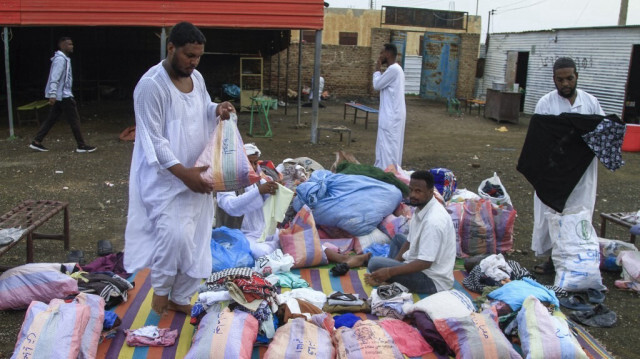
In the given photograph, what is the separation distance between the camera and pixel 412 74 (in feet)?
76.2

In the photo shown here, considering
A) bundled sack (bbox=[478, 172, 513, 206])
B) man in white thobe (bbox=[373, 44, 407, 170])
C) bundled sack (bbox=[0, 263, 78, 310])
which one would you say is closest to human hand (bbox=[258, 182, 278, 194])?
bundled sack (bbox=[0, 263, 78, 310])

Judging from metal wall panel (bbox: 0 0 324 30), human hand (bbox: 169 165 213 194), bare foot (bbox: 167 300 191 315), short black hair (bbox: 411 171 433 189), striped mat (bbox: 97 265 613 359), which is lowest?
striped mat (bbox: 97 265 613 359)

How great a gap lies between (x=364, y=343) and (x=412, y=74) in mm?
Answer: 21025

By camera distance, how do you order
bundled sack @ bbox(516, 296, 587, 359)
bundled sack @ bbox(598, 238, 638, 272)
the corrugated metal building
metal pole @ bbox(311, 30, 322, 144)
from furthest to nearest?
the corrugated metal building < metal pole @ bbox(311, 30, 322, 144) < bundled sack @ bbox(598, 238, 638, 272) < bundled sack @ bbox(516, 296, 587, 359)

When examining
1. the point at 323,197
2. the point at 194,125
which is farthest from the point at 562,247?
the point at 194,125

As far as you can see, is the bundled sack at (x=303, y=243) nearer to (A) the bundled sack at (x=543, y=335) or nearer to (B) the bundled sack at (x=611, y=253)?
(A) the bundled sack at (x=543, y=335)

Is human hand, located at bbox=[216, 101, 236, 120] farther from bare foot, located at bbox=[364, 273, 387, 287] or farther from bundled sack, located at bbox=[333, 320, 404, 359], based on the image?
bare foot, located at bbox=[364, 273, 387, 287]

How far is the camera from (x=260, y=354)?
3.26 m

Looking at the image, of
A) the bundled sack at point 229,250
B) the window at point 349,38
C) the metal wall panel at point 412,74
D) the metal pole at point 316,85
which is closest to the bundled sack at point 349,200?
the bundled sack at point 229,250

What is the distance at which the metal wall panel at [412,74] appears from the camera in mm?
23062

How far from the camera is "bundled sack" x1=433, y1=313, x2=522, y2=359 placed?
310 centimetres

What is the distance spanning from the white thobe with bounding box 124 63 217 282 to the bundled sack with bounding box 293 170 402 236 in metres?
1.97

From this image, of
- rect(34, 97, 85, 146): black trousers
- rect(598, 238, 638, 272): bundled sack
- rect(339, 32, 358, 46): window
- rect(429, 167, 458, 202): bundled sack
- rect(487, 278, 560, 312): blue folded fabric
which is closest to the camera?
rect(487, 278, 560, 312): blue folded fabric

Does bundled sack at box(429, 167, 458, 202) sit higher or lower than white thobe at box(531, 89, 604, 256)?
lower
